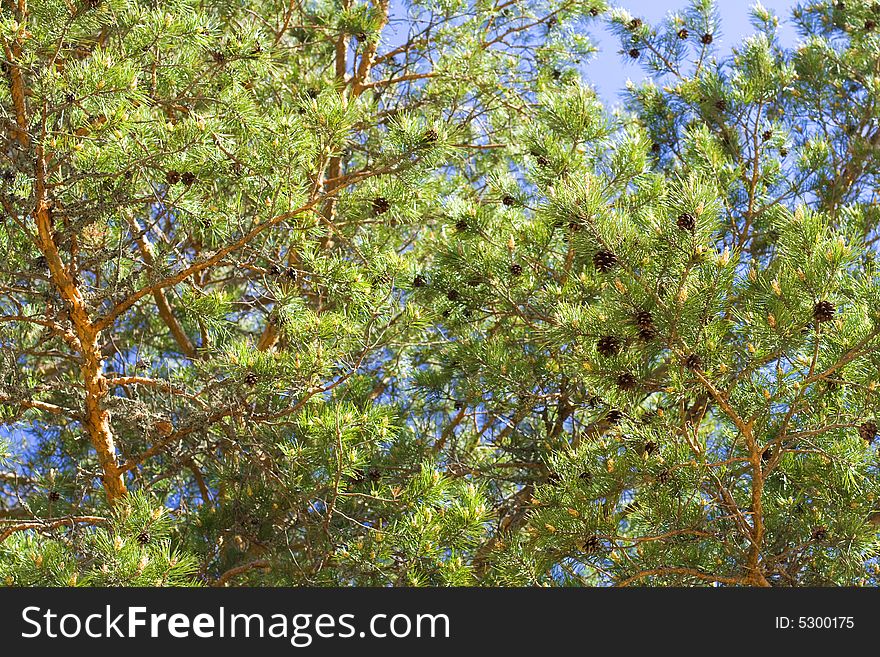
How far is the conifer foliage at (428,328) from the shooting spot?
7.75 feet

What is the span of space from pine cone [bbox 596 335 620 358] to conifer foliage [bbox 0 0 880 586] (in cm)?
2

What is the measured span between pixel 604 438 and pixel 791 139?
159 centimetres

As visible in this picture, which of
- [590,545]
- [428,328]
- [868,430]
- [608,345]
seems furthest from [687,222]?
[428,328]

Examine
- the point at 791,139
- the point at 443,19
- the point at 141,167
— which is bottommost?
the point at 141,167

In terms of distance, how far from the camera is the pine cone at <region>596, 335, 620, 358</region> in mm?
2367

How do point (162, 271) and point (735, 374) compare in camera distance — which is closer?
point (735, 374)

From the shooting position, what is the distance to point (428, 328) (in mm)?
3209

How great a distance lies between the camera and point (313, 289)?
3.10 m

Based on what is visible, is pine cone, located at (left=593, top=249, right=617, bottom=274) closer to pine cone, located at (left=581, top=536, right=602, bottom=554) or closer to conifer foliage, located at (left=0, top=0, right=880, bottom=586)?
conifer foliage, located at (left=0, top=0, right=880, bottom=586)

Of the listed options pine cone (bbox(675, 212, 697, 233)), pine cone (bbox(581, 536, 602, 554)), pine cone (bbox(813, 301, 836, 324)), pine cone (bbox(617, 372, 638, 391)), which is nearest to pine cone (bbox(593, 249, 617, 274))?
pine cone (bbox(675, 212, 697, 233))

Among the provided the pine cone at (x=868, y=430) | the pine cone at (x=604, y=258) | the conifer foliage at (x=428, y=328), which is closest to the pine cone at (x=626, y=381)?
the conifer foliage at (x=428, y=328)
